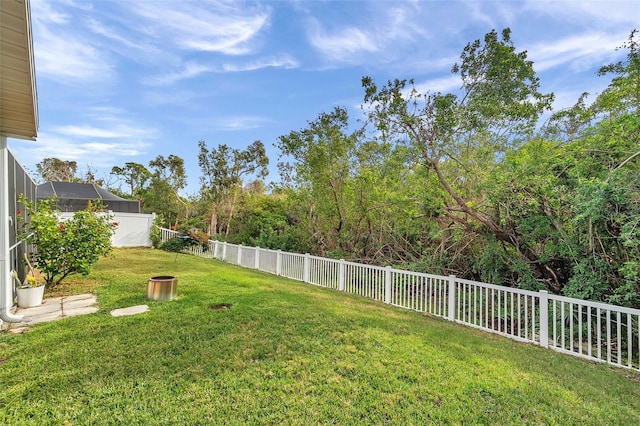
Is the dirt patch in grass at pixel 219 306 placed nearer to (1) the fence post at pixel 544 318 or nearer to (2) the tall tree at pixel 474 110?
(1) the fence post at pixel 544 318

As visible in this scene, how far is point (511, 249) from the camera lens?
21.0 ft

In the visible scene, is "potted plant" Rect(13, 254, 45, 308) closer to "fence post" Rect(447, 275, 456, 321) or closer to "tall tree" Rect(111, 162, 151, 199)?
"fence post" Rect(447, 275, 456, 321)

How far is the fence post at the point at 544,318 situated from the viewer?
4.14 m

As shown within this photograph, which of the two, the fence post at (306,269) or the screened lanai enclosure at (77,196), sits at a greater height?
the screened lanai enclosure at (77,196)

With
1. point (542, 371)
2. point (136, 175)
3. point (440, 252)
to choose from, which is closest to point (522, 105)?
point (440, 252)

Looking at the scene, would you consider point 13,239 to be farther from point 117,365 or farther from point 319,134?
point 319,134

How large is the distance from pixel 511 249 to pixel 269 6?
7.22 m

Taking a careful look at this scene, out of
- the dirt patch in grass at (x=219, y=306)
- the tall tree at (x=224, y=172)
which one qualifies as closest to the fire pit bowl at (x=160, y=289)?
the dirt patch in grass at (x=219, y=306)

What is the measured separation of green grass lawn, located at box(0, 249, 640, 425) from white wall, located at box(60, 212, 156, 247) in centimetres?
981

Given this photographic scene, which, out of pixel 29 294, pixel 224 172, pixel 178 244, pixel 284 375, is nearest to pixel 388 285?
pixel 284 375

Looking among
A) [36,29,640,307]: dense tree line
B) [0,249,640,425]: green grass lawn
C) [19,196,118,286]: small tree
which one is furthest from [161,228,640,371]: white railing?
[19,196,118,286]: small tree

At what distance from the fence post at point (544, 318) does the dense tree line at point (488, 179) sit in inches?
37.7

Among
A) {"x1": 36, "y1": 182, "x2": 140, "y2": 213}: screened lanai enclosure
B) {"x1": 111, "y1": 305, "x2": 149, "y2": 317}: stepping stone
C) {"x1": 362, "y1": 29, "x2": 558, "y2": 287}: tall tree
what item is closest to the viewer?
{"x1": 111, "y1": 305, "x2": 149, "y2": 317}: stepping stone

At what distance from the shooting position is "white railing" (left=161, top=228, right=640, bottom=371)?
388 cm
